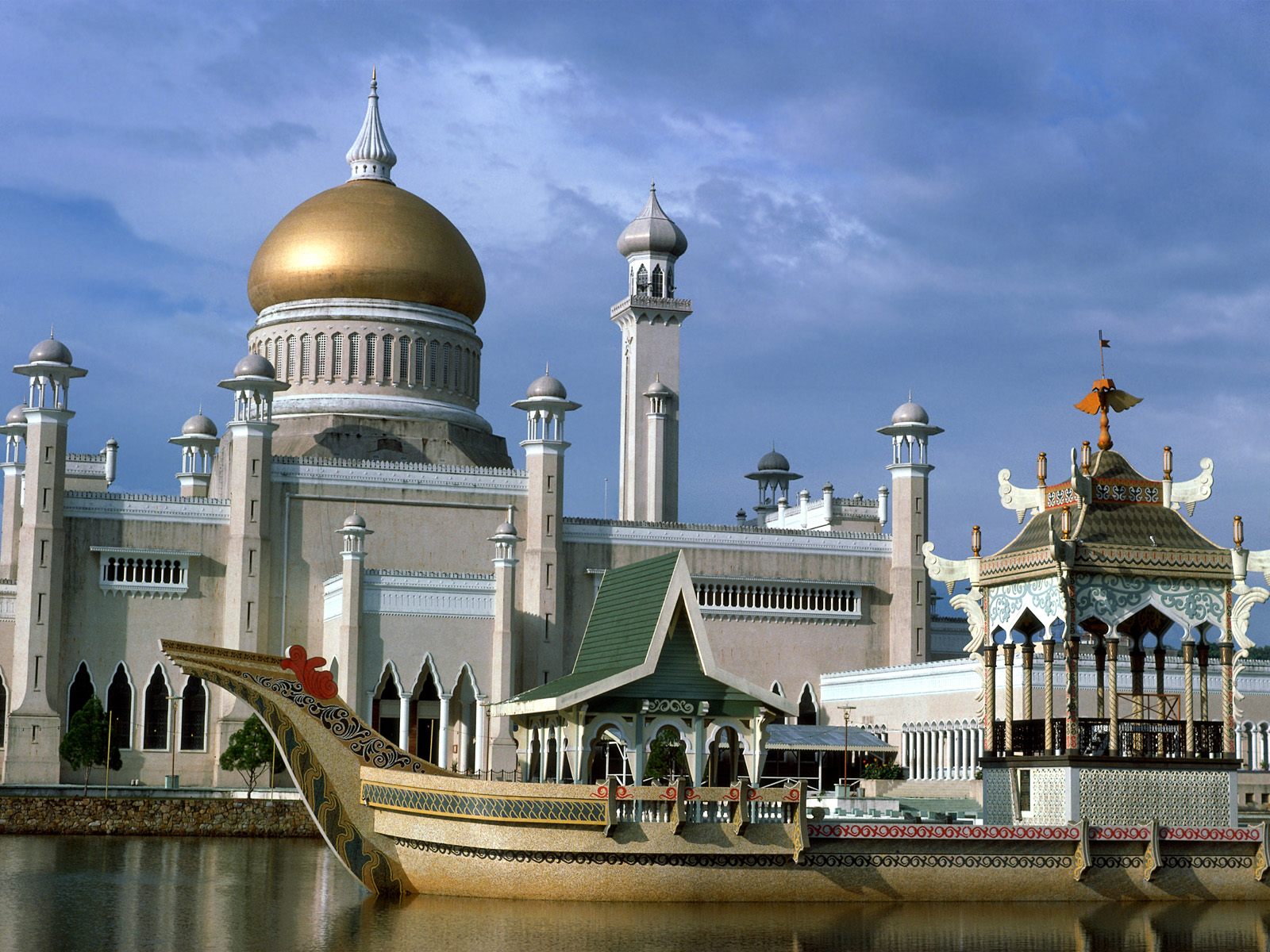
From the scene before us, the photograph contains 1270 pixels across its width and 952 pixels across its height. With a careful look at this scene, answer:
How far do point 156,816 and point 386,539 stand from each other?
13.6m

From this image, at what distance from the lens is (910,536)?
2151 inches

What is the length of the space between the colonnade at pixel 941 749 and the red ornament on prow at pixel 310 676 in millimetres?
22032

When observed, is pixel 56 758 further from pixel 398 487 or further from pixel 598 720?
pixel 598 720

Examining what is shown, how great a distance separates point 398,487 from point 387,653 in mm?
5608

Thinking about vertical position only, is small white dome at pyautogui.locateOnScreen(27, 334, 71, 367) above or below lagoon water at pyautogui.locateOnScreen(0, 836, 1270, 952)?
above

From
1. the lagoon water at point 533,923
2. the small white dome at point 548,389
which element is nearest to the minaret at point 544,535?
the small white dome at point 548,389

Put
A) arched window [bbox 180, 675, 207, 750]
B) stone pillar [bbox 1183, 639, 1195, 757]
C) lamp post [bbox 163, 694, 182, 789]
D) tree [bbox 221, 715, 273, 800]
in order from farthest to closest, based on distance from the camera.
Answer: arched window [bbox 180, 675, 207, 750]
lamp post [bbox 163, 694, 182, 789]
tree [bbox 221, 715, 273, 800]
stone pillar [bbox 1183, 639, 1195, 757]

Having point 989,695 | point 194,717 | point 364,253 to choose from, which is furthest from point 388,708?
point 989,695

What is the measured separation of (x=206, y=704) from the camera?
49.0 meters

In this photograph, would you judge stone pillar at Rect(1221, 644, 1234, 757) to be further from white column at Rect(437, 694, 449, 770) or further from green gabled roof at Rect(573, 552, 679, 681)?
white column at Rect(437, 694, 449, 770)

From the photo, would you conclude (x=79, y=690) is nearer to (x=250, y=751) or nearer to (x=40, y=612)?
(x=40, y=612)

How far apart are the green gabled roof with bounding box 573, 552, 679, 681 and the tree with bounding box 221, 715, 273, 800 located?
20.0m

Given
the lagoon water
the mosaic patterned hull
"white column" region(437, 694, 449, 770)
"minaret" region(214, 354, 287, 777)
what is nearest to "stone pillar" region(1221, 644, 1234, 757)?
the mosaic patterned hull

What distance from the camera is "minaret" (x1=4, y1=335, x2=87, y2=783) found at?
46406 mm
